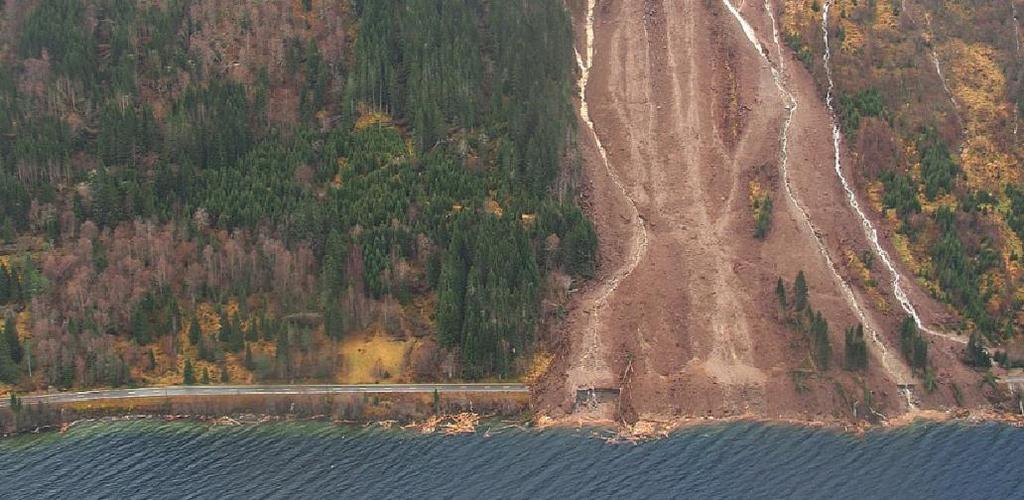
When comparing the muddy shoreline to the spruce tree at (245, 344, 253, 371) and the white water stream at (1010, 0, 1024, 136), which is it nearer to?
the spruce tree at (245, 344, 253, 371)

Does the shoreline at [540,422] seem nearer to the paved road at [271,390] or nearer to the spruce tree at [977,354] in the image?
the paved road at [271,390]

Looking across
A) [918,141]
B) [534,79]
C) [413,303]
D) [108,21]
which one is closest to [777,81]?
[918,141]

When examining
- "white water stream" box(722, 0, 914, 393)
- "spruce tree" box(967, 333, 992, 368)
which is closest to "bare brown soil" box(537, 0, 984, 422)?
"white water stream" box(722, 0, 914, 393)

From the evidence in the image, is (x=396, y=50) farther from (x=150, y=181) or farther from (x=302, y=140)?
(x=150, y=181)

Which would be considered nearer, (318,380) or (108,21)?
(318,380)

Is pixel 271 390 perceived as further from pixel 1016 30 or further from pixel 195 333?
pixel 1016 30

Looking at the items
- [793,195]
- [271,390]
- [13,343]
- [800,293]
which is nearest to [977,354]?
[800,293]

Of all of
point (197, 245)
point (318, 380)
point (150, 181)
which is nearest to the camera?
point (318, 380)
